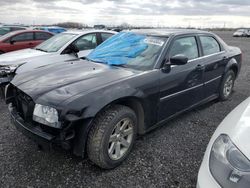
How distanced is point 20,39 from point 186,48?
791 cm

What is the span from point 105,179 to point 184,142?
137 cm

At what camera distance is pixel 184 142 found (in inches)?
137

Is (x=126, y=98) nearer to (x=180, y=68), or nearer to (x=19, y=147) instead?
(x=180, y=68)

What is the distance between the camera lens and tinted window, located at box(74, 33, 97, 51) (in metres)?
6.66

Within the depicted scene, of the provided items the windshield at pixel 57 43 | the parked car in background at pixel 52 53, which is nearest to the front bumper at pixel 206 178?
the parked car in background at pixel 52 53

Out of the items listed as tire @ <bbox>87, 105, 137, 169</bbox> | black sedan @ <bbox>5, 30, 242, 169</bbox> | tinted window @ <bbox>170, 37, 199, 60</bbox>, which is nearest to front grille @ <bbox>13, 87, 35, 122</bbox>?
black sedan @ <bbox>5, 30, 242, 169</bbox>

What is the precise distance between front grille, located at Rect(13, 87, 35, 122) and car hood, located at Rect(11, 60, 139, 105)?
7 centimetres

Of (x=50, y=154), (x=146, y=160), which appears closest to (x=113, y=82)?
(x=146, y=160)

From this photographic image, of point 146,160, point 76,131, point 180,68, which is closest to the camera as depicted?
point 76,131

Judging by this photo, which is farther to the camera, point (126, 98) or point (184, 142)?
point (184, 142)

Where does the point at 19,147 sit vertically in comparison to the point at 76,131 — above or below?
below

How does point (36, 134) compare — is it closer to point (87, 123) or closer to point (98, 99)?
point (87, 123)

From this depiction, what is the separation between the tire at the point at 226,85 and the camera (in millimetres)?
5018

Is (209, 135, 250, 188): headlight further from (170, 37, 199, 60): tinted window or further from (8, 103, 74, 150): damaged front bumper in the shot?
(170, 37, 199, 60): tinted window
